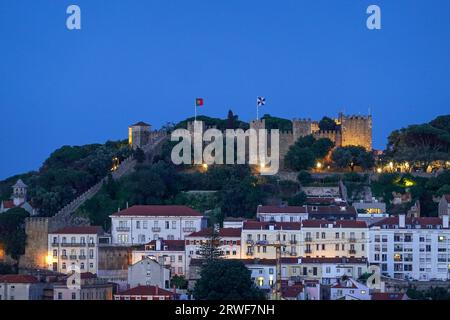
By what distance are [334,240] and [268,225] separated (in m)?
2.14

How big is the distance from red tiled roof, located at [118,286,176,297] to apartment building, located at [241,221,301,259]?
16.5 feet

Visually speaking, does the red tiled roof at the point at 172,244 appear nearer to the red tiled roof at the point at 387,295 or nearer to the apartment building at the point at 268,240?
the apartment building at the point at 268,240

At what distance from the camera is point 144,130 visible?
57.4 metres

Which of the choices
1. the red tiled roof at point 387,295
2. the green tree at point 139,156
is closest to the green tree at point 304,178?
the green tree at point 139,156

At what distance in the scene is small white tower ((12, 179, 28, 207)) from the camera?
4931 cm

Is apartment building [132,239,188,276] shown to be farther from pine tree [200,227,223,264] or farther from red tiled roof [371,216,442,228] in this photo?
red tiled roof [371,216,442,228]

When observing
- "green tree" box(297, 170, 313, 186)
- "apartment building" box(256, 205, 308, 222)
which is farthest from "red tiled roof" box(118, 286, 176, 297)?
"green tree" box(297, 170, 313, 186)

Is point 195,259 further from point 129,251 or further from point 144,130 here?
point 144,130

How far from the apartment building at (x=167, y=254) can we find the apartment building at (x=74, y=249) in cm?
149

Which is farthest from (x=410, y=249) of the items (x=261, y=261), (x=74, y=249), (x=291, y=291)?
(x=74, y=249)

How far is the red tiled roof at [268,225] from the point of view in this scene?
41.9 meters

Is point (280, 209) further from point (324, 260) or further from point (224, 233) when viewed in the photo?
point (324, 260)
